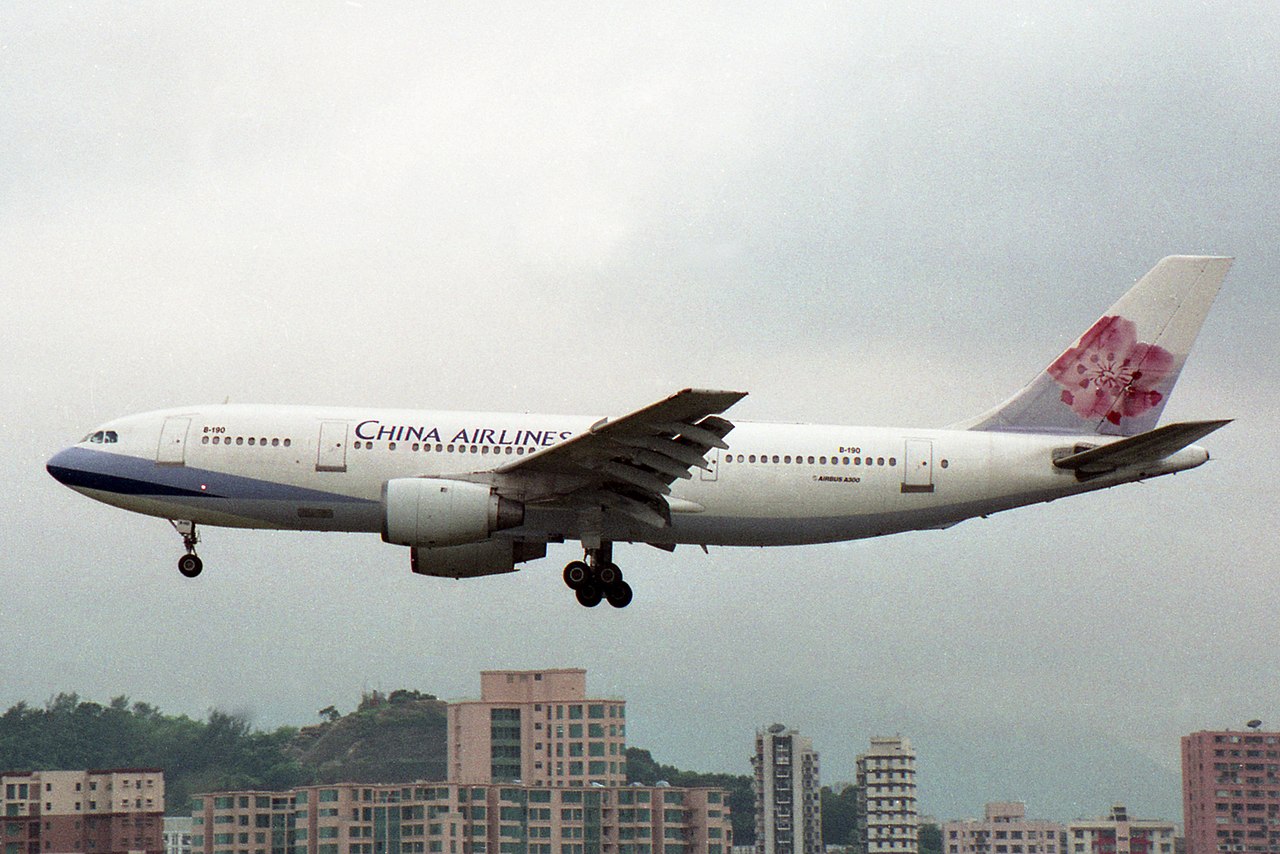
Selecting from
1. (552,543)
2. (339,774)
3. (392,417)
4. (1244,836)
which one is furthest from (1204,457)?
(339,774)

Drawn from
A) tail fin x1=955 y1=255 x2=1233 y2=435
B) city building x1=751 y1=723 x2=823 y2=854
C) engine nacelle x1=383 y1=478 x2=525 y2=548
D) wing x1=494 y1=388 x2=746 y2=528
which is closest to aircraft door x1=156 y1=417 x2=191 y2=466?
engine nacelle x1=383 y1=478 x2=525 y2=548

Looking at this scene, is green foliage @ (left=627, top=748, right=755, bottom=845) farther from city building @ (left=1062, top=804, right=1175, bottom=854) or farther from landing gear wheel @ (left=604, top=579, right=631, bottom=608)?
landing gear wheel @ (left=604, top=579, right=631, bottom=608)

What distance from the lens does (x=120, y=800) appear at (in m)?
78.9

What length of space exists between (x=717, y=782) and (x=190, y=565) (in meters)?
65.4

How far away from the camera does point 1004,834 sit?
89.4 meters

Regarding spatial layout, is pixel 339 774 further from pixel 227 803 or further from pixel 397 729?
pixel 227 803

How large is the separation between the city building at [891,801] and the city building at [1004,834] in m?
2.00

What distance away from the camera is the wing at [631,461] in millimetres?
38656

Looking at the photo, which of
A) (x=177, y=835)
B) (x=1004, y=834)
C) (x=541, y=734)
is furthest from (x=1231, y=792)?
(x=177, y=835)

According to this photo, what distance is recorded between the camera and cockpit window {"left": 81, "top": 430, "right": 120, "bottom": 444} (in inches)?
1705

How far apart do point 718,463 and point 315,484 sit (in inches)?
361

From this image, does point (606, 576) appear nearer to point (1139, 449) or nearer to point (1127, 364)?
point (1139, 449)

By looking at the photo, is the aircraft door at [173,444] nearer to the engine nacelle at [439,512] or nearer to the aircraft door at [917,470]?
the engine nacelle at [439,512]

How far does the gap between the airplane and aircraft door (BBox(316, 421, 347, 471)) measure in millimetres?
32
